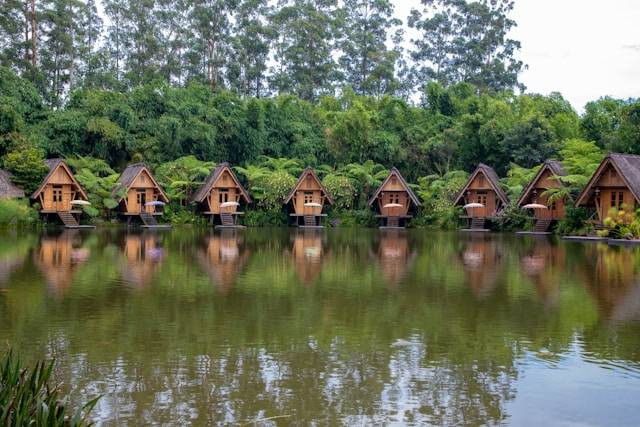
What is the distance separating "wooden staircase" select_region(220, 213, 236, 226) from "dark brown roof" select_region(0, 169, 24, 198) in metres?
10.4

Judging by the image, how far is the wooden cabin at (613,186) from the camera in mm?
29469

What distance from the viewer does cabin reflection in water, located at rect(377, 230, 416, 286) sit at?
52.6ft

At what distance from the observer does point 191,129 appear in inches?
1743

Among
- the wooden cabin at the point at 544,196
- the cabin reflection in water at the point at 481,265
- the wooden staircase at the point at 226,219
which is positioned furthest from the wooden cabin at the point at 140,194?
the wooden cabin at the point at 544,196

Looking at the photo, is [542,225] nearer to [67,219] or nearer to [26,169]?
[67,219]

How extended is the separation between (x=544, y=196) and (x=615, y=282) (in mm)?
21949

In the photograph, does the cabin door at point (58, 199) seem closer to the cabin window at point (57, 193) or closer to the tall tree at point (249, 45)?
the cabin window at point (57, 193)

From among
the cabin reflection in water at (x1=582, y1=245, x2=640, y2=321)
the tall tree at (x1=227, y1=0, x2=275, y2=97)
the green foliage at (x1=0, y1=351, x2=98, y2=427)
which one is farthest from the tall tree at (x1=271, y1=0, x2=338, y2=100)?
the green foliage at (x1=0, y1=351, x2=98, y2=427)

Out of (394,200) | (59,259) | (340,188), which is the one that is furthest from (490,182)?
(59,259)

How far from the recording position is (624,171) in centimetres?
2952

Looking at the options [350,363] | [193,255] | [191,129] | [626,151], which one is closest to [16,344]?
[350,363]

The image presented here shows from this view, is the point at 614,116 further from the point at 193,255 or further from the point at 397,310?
the point at 397,310

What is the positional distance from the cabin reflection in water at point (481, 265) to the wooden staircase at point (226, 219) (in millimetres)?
16422

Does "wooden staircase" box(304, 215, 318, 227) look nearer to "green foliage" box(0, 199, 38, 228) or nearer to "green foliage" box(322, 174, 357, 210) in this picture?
"green foliage" box(322, 174, 357, 210)
